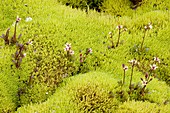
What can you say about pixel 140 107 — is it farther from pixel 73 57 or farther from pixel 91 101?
pixel 73 57

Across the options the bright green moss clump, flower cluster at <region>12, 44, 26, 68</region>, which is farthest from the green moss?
flower cluster at <region>12, 44, 26, 68</region>

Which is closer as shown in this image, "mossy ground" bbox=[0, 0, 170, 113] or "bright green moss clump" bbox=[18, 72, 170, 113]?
"bright green moss clump" bbox=[18, 72, 170, 113]

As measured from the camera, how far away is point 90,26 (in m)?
7.34

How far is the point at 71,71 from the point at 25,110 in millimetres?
1303

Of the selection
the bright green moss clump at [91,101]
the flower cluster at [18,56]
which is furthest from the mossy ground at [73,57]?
the flower cluster at [18,56]

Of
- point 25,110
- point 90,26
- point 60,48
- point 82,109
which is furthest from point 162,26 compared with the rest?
point 25,110

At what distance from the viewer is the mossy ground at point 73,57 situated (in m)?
5.73

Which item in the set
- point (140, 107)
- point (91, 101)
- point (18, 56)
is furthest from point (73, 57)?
point (140, 107)

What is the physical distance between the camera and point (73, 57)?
647 cm

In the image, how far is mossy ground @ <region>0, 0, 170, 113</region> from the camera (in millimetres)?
5727

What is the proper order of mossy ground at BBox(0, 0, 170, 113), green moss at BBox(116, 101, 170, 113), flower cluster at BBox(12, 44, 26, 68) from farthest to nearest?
1. flower cluster at BBox(12, 44, 26, 68)
2. mossy ground at BBox(0, 0, 170, 113)
3. green moss at BBox(116, 101, 170, 113)

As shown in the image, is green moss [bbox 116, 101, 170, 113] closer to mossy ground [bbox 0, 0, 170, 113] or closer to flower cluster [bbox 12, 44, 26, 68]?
mossy ground [bbox 0, 0, 170, 113]

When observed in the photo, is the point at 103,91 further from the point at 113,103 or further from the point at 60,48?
the point at 60,48

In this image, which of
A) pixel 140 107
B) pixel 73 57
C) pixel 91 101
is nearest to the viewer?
pixel 140 107
